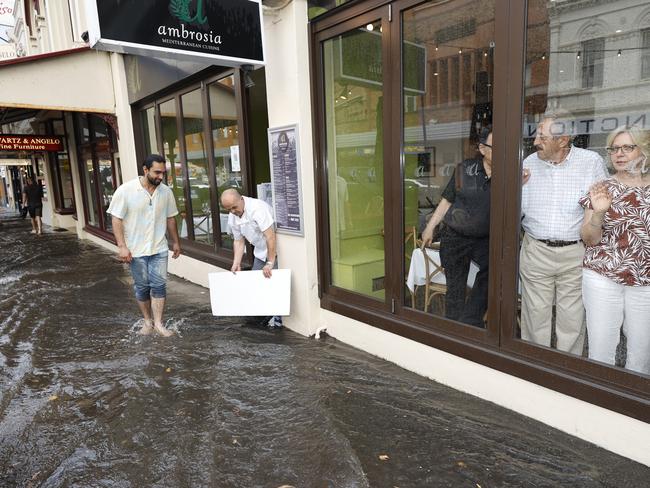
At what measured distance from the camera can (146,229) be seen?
Answer: 4.86 metres

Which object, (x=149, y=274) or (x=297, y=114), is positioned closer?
(x=297, y=114)

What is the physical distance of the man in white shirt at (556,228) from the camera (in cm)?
298

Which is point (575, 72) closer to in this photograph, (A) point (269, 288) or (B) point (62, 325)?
(A) point (269, 288)

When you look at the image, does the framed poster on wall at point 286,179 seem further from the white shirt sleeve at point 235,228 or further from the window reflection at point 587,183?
the window reflection at point 587,183

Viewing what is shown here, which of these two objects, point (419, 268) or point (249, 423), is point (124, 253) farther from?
point (419, 268)

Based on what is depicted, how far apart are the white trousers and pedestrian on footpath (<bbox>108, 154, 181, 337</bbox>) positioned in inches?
159

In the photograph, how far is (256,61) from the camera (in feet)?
13.7

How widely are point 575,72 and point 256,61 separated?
2623 mm

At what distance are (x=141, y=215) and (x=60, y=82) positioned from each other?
5.03 metres

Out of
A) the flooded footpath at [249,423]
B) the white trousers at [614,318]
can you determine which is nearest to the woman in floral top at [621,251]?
the white trousers at [614,318]

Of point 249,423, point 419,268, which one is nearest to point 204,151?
point 419,268

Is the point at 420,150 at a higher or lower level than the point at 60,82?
lower

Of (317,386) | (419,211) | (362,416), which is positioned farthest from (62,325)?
(419,211)

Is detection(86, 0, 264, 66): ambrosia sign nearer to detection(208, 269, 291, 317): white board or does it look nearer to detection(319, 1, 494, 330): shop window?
detection(319, 1, 494, 330): shop window
